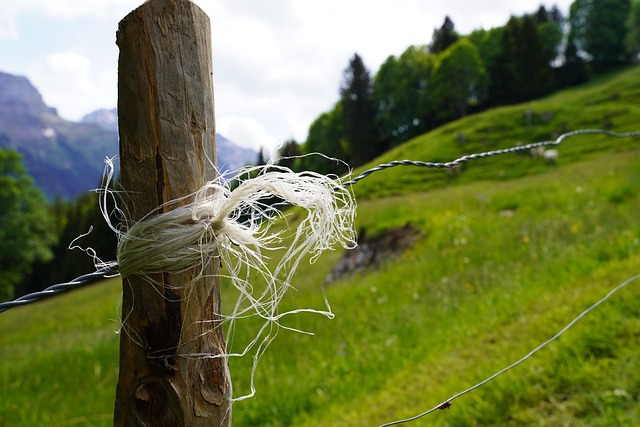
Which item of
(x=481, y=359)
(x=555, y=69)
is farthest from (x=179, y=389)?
(x=555, y=69)

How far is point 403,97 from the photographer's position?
7012 cm

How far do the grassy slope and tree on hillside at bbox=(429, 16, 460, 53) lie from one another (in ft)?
242

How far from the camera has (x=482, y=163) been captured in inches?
1362

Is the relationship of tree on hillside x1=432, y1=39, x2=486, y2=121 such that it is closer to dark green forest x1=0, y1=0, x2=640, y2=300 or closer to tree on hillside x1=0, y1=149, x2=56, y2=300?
dark green forest x1=0, y1=0, x2=640, y2=300

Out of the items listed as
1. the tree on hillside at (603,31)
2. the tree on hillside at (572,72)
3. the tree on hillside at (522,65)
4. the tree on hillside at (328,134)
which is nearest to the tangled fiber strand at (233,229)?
the tree on hillside at (328,134)

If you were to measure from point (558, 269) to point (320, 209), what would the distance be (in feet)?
17.6

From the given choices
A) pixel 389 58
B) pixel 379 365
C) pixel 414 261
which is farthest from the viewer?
pixel 389 58

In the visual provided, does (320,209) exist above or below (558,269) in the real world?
above

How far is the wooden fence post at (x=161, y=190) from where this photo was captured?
140 cm

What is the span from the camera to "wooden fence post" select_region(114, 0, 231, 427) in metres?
1.40

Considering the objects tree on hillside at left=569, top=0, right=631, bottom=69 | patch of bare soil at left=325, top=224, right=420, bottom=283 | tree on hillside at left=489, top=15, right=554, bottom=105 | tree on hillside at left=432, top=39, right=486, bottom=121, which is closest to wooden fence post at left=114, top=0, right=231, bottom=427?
patch of bare soil at left=325, top=224, right=420, bottom=283

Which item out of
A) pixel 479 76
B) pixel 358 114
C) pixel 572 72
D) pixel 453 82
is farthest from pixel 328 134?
pixel 572 72

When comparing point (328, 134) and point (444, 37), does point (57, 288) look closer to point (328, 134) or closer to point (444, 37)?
point (328, 134)

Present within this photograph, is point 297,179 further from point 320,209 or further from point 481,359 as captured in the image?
point 481,359
